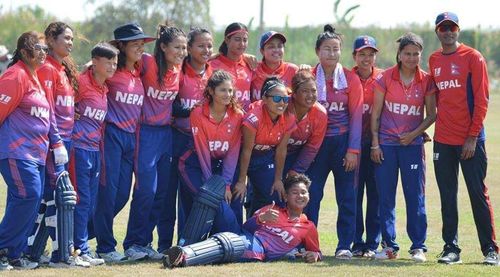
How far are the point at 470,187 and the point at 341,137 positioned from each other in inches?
52.1

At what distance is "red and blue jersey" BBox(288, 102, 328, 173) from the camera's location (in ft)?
31.9

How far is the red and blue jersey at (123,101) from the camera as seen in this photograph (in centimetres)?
934

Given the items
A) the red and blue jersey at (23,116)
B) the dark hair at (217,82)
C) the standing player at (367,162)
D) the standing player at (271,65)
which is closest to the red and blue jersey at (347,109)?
the standing player at (367,162)

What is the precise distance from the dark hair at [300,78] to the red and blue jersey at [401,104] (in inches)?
26.4

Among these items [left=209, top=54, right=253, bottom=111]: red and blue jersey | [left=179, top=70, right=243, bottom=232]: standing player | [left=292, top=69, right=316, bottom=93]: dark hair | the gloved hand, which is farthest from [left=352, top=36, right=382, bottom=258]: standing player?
the gloved hand

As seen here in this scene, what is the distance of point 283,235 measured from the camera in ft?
30.9

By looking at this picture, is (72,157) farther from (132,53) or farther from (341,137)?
(341,137)

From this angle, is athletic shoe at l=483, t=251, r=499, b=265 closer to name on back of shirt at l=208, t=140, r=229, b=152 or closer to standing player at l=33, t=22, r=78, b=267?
name on back of shirt at l=208, t=140, r=229, b=152

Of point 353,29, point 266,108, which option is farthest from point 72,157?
point 353,29

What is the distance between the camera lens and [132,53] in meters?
9.45

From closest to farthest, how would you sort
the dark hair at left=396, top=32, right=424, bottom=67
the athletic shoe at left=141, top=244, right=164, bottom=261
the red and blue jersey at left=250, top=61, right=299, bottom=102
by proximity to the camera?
1. the athletic shoe at left=141, top=244, right=164, bottom=261
2. the dark hair at left=396, top=32, right=424, bottom=67
3. the red and blue jersey at left=250, top=61, right=299, bottom=102

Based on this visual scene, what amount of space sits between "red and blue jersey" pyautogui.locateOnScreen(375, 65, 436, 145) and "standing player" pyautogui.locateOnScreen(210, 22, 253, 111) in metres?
1.31

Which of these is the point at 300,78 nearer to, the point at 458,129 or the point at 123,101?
the point at 458,129

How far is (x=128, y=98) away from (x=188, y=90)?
0.70m
